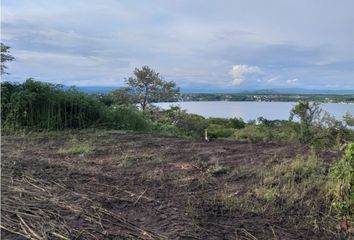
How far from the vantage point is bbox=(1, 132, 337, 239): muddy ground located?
3406 millimetres

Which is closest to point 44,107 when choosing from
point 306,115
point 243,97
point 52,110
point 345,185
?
point 52,110

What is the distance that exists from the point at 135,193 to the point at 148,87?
44.8 feet

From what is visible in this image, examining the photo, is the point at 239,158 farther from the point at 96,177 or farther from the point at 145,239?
the point at 145,239

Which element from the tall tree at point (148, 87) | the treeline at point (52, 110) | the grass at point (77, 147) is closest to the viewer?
the grass at point (77, 147)

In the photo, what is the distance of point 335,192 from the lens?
14.1ft

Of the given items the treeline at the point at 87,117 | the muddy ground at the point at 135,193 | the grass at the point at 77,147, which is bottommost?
the muddy ground at the point at 135,193

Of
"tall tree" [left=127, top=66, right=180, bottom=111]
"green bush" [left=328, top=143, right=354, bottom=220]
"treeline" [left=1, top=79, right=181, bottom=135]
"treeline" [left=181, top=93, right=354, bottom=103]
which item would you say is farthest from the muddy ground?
"tall tree" [left=127, top=66, right=180, bottom=111]

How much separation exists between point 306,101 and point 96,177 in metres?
5.66

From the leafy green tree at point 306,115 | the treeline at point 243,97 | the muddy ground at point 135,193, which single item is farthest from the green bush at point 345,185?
the treeline at point 243,97

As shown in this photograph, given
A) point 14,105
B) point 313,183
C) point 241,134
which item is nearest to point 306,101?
point 241,134

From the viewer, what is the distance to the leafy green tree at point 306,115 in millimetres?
8445

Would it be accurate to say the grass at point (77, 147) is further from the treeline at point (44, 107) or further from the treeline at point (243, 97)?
the treeline at point (243, 97)

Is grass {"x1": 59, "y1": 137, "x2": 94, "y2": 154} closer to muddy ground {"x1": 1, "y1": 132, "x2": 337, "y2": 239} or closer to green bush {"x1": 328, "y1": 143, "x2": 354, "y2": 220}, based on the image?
muddy ground {"x1": 1, "y1": 132, "x2": 337, "y2": 239}

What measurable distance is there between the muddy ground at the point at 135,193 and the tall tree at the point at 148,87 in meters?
10.9
